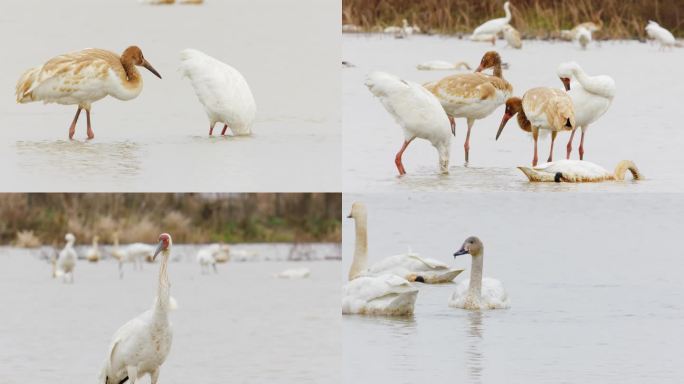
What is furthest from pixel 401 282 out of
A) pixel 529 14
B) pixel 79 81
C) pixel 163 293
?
pixel 529 14

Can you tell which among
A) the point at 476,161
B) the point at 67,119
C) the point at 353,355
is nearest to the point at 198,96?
the point at 67,119

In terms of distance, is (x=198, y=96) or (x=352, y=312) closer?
(x=352, y=312)

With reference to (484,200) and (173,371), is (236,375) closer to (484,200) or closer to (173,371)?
(173,371)

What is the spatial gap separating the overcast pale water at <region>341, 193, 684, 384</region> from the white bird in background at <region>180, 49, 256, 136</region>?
34.9 inches

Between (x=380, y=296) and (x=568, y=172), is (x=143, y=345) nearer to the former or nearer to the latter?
(x=380, y=296)

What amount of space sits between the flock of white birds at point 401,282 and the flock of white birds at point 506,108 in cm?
63

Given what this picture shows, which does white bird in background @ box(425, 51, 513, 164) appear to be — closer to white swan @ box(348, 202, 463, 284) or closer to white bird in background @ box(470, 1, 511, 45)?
white swan @ box(348, 202, 463, 284)

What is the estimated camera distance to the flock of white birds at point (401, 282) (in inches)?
357

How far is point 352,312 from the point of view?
922 cm

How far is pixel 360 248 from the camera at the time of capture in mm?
10008

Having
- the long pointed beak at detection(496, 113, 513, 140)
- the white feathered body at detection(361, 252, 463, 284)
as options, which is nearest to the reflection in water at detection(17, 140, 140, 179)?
the white feathered body at detection(361, 252, 463, 284)

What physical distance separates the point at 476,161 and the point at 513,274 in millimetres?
1071

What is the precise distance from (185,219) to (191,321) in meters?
5.23

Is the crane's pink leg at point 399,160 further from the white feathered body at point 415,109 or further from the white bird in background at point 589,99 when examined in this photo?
the white bird in background at point 589,99
